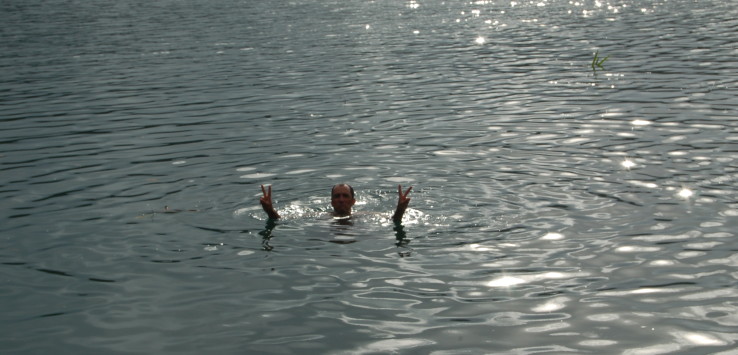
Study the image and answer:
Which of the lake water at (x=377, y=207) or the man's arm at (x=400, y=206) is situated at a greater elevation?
the man's arm at (x=400, y=206)

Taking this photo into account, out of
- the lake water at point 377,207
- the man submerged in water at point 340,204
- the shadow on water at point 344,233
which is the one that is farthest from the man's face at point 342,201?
the lake water at point 377,207

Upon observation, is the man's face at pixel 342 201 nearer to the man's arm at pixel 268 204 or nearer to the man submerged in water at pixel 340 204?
the man submerged in water at pixel 340 204

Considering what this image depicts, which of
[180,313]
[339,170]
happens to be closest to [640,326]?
[180,313]

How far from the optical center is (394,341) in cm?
1056

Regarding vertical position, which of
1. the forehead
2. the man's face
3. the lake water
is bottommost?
the lake water

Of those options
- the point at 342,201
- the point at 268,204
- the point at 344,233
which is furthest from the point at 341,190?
the point at 268,204

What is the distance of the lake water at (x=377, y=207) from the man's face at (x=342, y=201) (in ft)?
1.27

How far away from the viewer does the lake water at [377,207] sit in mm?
11102

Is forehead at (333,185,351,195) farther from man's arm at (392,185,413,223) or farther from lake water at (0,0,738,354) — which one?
man's arm at (392,185,413,223)

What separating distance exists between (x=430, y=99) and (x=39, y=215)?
1654 cm

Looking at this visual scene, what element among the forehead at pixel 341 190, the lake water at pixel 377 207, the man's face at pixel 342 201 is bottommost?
the lake water at pixel 377 207

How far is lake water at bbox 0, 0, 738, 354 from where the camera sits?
36.4 feet

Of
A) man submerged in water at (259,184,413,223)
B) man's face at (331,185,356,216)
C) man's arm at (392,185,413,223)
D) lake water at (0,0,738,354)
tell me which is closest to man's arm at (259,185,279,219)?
man submerged in water at (259,184,413,223)

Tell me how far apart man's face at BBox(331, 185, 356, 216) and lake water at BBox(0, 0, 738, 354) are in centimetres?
39
